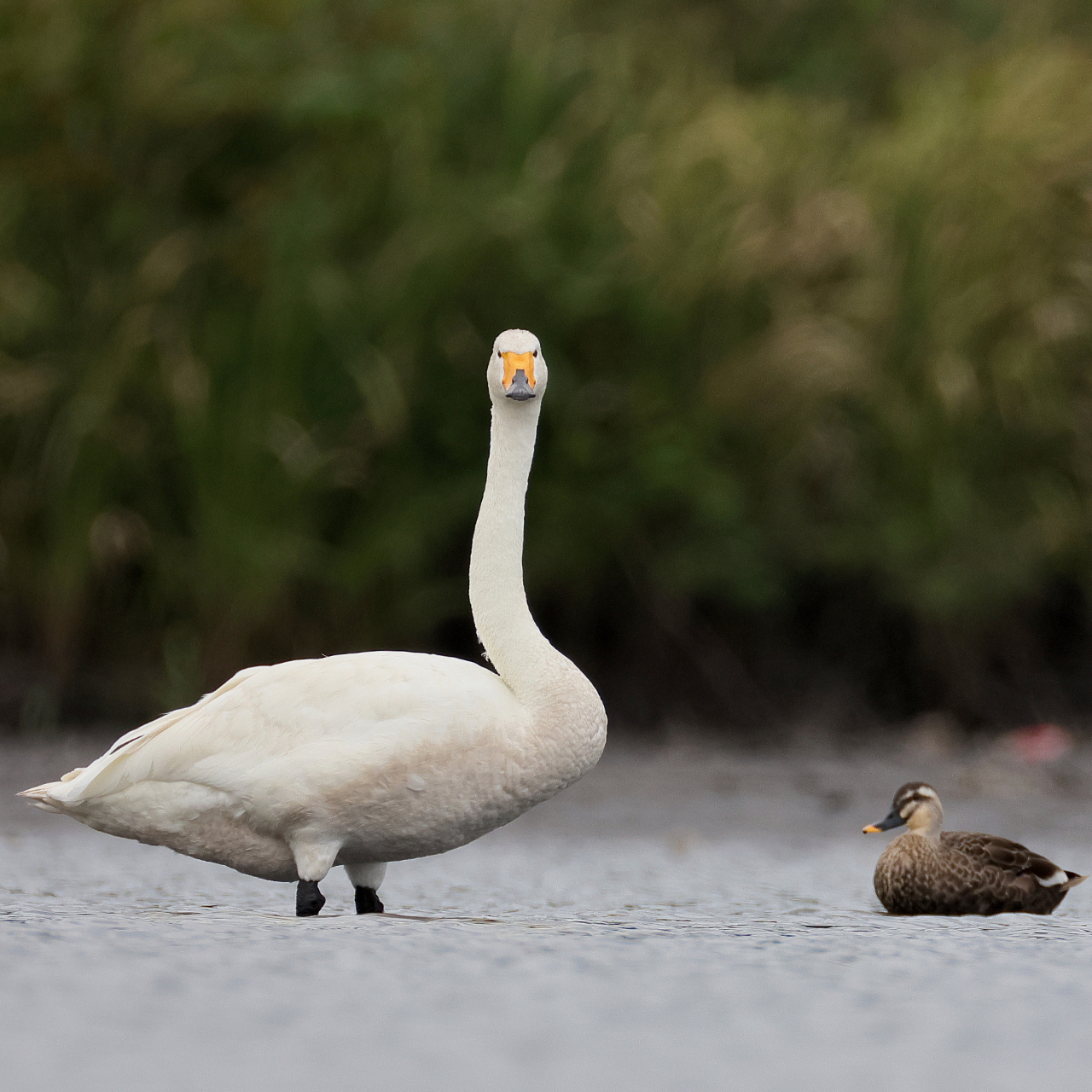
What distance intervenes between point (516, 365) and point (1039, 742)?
6389 millimetres

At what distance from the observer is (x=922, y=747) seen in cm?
1166

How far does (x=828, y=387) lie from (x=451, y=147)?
2623 millimetres

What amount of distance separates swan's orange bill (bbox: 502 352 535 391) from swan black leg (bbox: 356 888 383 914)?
1.58 metres

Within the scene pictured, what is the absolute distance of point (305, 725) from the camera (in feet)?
18.6

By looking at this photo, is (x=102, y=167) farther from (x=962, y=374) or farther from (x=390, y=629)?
(x=962, y=374)

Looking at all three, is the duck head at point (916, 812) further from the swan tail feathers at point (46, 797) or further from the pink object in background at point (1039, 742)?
the pink object in background at point (1039, 742)

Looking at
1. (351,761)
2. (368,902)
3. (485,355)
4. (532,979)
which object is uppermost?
(485,355)

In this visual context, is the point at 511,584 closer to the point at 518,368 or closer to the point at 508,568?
→ the point at 508,568

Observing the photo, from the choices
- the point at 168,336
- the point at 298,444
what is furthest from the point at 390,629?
the point at 168,336

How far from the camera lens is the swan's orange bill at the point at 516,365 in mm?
6102

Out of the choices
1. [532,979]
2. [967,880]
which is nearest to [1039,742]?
[967,880]

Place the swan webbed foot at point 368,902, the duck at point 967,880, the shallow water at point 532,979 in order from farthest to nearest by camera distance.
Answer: the duck at point 967,880 < the swan webbed foot at point 368,902 < the shallow water at point 532,979

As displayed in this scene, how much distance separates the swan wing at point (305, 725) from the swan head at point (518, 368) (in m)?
0.85

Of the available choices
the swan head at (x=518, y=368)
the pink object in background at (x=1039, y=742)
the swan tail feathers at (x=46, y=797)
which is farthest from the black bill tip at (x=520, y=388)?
the pink object in background at (x=1039, y=742)
